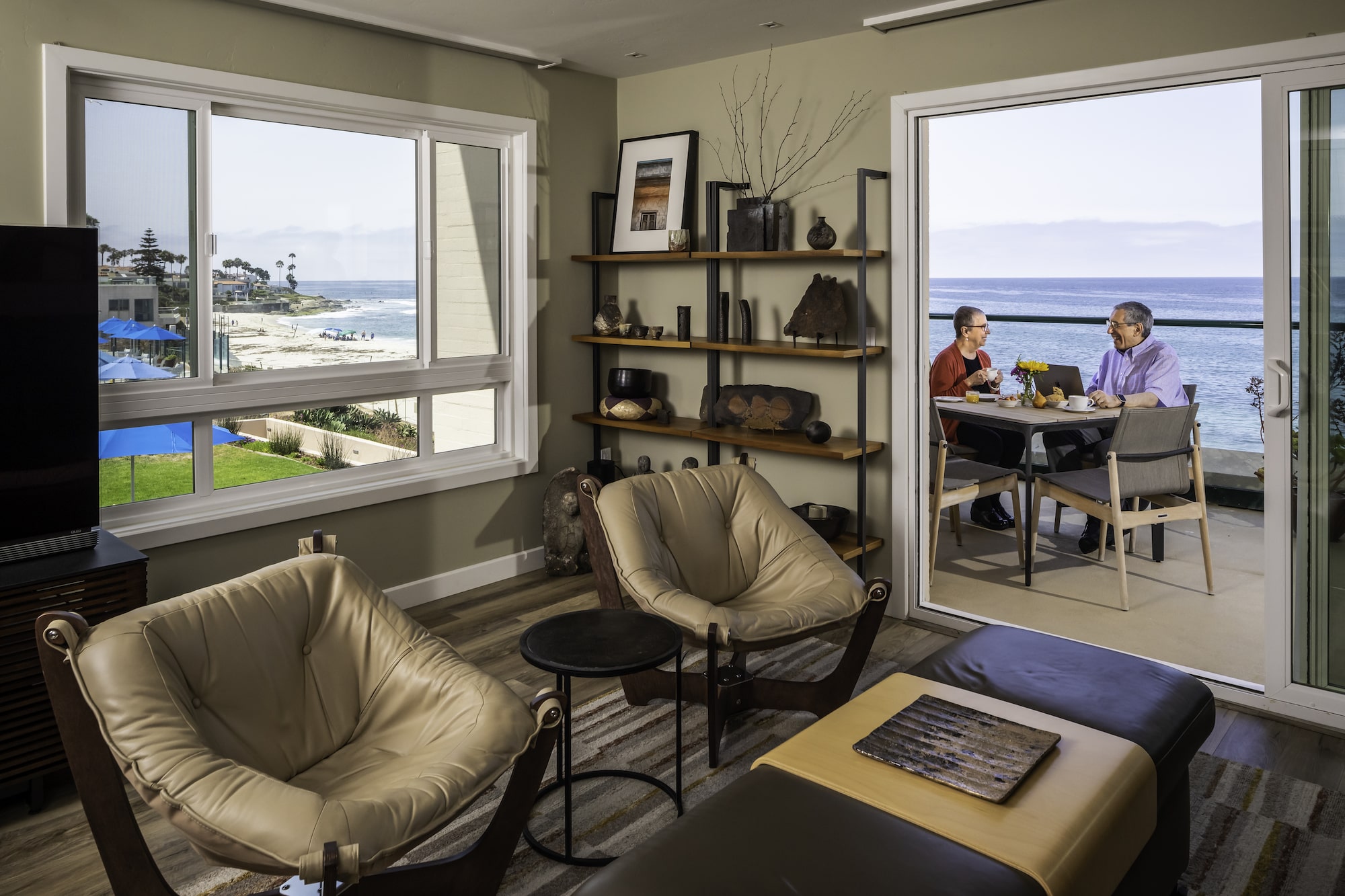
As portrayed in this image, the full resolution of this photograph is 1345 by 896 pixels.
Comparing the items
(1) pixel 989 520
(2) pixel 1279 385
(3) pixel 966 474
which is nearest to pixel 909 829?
(2) pixel 1279 385

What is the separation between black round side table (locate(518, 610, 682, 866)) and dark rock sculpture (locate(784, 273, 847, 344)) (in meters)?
1.84

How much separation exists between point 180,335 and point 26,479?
2.91 feet

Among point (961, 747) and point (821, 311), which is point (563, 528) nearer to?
point (821, 311)

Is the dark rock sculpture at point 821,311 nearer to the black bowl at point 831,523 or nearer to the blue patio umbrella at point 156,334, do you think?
the black bowl at point 831,523

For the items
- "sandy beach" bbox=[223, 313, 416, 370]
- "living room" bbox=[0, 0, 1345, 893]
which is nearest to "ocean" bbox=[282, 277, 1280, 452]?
"living room" bbox=[0, 0, 1345, 893]

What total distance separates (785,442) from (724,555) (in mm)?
919

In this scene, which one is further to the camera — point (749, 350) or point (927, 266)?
point (749, 350)

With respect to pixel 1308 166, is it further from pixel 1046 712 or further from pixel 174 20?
pixel 174 20

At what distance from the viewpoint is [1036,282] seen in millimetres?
7250

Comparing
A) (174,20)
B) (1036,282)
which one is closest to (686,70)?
(174,20)

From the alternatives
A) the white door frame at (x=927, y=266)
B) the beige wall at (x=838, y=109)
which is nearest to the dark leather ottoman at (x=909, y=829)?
the white door frame at (x=927, y=266)

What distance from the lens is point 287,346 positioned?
3.84 metres

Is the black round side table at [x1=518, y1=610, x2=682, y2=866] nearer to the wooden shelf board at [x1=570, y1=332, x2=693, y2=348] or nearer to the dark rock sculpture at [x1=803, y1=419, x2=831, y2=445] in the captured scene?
the dark rock sculpture at [x1=803, y1=419, x2=831, y2=445]

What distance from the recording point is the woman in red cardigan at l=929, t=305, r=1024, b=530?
5617 millimetres
